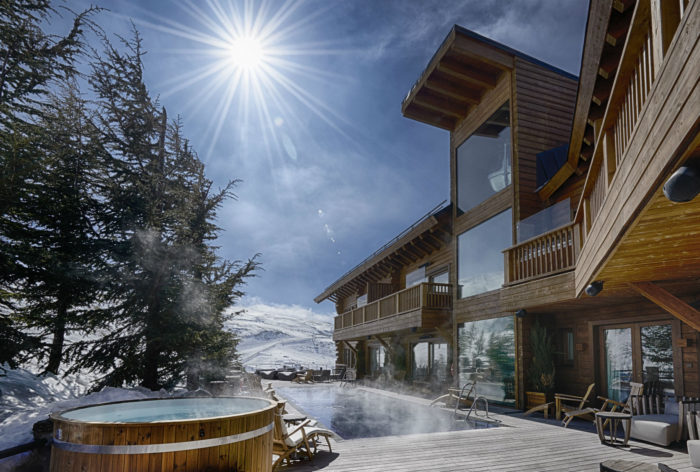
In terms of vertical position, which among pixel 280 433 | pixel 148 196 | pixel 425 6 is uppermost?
pixel 425 6

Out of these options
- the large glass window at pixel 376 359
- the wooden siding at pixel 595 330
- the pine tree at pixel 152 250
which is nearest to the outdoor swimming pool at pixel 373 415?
the wooden siding at pixel 595 330

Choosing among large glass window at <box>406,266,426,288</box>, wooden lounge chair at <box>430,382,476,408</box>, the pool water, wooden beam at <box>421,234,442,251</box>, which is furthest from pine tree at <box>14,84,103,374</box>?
large glass window at <box>406,266,426,288</box>

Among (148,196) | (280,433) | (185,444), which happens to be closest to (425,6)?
(148,196)

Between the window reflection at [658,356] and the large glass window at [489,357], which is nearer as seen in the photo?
the window reflection at [658,356]

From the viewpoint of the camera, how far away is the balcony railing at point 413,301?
41.8ft

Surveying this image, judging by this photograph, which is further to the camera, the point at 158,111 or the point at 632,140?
the point at 158,111

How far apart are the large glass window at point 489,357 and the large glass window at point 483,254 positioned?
974mm

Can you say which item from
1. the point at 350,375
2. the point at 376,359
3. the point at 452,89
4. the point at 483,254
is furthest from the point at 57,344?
the point at 376,359

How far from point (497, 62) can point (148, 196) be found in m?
9.14

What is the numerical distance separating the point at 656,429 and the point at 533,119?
741cm

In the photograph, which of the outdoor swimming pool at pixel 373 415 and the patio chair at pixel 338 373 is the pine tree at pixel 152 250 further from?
the patio chair at pixel 338 373

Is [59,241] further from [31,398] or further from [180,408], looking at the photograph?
[180,408]

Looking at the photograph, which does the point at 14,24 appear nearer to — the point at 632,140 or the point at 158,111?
the point at 158,111

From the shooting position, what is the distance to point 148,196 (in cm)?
927
